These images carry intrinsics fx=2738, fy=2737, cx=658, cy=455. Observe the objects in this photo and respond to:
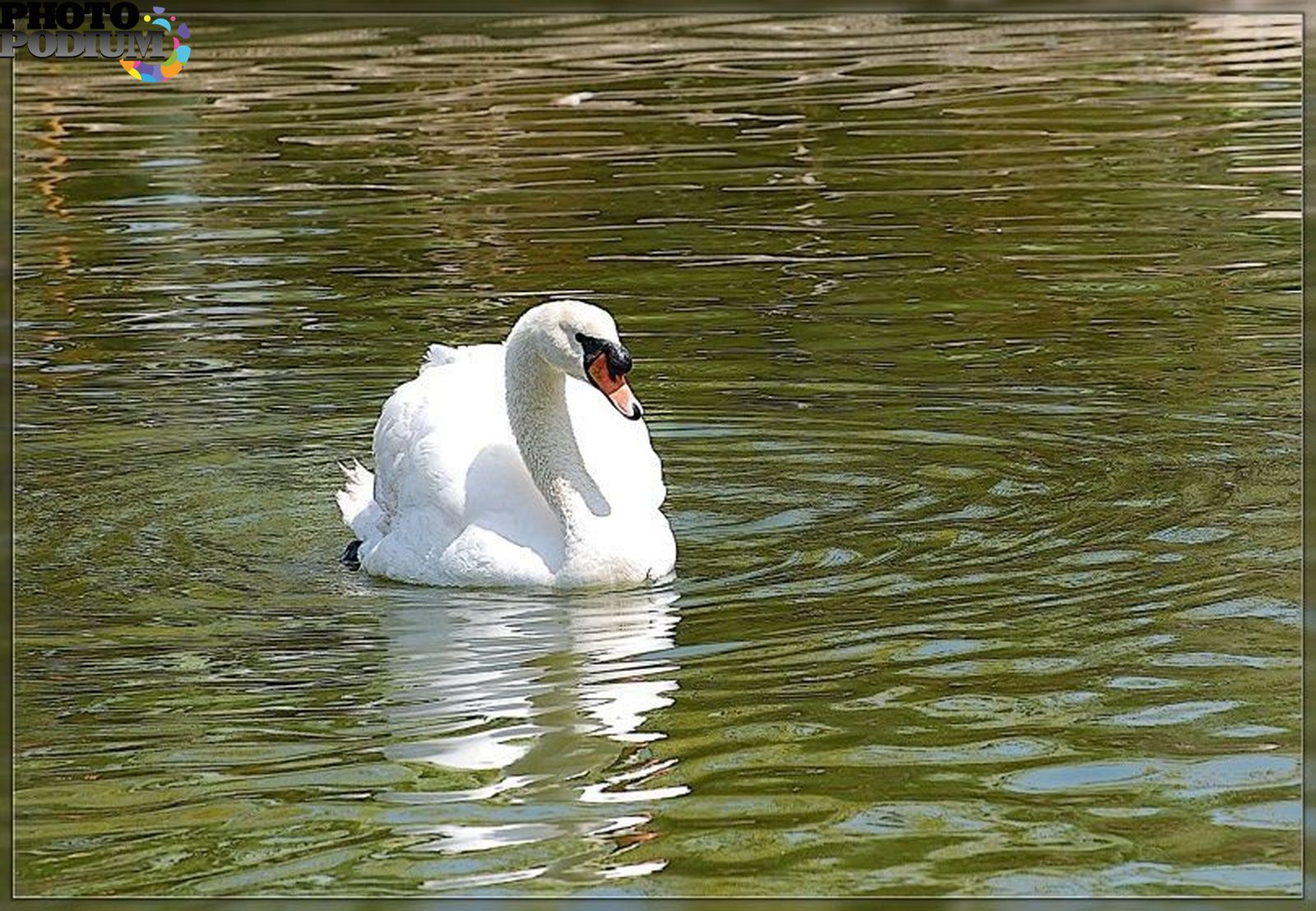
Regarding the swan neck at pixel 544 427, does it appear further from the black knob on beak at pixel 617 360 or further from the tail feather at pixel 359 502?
the tail feather at pixel 359 502

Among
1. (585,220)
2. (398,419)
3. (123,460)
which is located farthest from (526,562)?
(585,220)

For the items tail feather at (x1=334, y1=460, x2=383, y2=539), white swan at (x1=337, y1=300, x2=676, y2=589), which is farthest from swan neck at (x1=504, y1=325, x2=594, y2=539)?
tail feather at (x1=334, y1=460, x2=383, y2=539)

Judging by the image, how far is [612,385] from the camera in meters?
8.72

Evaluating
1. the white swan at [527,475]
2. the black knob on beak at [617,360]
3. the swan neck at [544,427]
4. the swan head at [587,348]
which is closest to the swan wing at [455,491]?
the white swan at [527,475]

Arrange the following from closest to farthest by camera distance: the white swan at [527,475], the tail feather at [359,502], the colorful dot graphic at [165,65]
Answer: the white swan at [527,475]
the tail feather at [359,502]
the colorful dot graphic at [165,65]

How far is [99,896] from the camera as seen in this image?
571 centimetres

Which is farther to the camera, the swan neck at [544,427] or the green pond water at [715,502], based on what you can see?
the swan neck at [544,427]

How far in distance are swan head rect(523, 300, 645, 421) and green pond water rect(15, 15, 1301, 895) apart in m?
0.66

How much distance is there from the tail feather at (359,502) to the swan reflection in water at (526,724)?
0.69m

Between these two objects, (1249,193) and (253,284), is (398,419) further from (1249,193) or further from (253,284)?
(1249,193)

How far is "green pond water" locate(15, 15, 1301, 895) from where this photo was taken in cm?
629

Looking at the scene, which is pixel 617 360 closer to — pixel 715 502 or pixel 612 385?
pixel 612 385

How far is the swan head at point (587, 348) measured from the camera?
8.68m

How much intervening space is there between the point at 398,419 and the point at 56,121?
11.8 meters
